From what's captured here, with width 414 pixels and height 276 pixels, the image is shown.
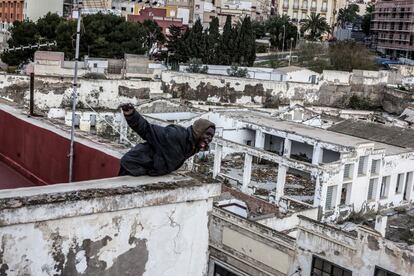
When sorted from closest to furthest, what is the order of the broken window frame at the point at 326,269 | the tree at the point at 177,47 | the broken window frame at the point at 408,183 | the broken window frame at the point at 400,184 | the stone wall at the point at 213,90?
the broken window frame at the point at 326,269
the broken window frame at the point at 400,184
the broken window frame at the point at 408,183
the stone wall at the point at 213,90
the tree at the point at 177,47

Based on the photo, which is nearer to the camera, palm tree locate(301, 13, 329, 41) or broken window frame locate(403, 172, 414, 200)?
broken window frame locate(403, 172, 414, 200)

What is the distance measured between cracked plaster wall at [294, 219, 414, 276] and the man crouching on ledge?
7.22m

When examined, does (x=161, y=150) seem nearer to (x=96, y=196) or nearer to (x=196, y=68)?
(x=96, y=196)

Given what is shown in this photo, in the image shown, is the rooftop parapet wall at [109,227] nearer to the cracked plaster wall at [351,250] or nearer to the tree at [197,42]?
the cracked plaster wall at [351,250]

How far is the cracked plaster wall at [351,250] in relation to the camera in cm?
984

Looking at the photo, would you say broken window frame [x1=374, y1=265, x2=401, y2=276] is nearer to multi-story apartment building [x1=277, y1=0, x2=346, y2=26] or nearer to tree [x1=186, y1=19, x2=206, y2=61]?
tree [x1=186, y1=19, x2=206, y2=61]

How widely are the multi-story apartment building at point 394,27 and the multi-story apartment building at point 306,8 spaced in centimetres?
971

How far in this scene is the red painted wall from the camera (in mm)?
4121

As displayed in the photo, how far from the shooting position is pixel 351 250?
10375 millimetres

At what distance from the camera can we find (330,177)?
672 inches

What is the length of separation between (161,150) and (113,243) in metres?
0.67

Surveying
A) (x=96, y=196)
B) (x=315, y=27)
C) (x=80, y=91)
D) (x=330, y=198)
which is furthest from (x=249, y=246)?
(x=315, y=27)

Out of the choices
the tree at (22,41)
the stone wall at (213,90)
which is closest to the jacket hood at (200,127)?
the stone wall at (213,90)

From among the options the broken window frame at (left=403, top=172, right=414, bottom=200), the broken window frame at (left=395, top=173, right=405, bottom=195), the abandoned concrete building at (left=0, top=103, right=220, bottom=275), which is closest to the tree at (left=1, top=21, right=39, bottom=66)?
the broken window frame at (left=395, top=173, right=405, bottom=195)
